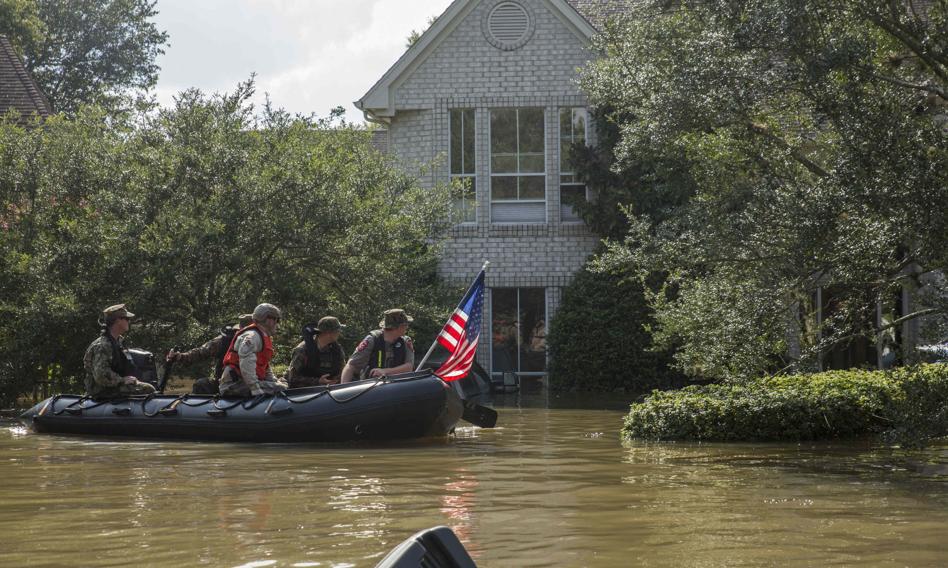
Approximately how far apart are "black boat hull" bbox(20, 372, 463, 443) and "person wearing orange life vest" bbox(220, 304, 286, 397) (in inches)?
7.0

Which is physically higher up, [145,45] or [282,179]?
[145,45]

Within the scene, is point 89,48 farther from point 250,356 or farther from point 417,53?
point 250,356

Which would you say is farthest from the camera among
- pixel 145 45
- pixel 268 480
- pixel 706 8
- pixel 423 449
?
pixel 145 45

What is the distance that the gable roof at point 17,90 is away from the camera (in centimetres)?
2908

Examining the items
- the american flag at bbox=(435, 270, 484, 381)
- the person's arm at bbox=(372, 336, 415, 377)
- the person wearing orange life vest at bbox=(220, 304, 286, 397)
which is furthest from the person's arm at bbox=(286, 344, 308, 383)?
the american flag at bbox=(435, 270, 484, 381)

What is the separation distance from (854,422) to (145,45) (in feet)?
127

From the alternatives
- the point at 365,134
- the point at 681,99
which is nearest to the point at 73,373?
the point at 365,134

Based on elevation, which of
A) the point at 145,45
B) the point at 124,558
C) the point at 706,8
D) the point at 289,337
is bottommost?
the point at 124,558

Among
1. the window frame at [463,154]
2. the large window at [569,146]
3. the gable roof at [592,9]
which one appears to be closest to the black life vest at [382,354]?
the window frame at [463,154]

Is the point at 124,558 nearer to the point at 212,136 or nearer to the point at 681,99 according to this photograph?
the point at 681,99

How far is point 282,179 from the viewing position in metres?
19.3

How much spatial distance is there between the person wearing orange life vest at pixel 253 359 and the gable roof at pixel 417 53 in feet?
40.7

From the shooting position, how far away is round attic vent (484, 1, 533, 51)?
2653 centimetres

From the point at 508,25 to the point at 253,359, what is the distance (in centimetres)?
1395
